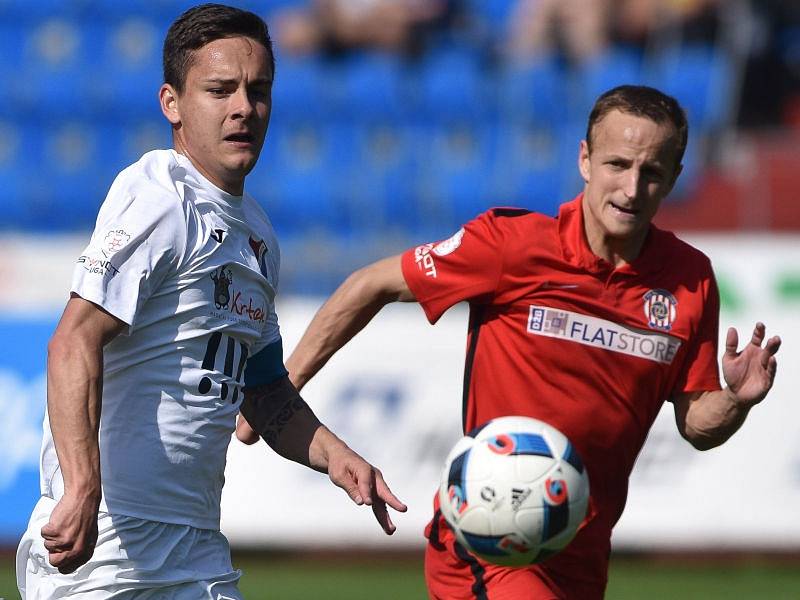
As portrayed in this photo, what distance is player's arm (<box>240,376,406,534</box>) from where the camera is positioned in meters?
4.08

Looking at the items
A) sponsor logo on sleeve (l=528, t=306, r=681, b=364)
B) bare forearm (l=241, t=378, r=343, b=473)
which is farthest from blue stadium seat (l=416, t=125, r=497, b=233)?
bare forearm (l=241, t=378, r=343, b=473)

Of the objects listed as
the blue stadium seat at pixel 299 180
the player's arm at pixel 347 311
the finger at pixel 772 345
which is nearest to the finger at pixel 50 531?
the player's arm at pixel 347 311

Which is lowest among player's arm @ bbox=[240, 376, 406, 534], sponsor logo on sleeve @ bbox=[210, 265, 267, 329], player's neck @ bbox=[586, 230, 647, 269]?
player's arm @ bbox=[240, 376, 406, 534]

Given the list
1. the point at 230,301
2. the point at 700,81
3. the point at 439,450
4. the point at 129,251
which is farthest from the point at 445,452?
the point at 129,251

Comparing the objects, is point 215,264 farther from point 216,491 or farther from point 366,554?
point 366,554

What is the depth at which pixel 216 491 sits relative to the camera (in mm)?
3957

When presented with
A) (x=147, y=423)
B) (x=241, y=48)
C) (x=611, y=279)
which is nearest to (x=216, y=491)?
(x=147, y=423)

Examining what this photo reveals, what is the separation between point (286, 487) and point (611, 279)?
5.77 meters

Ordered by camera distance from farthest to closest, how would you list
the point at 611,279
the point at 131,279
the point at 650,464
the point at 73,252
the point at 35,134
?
the point at 35,134 → the point at 73,252 → the point at 650,464 → the point at 611,279 → the point at 131,279

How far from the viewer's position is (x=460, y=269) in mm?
4812

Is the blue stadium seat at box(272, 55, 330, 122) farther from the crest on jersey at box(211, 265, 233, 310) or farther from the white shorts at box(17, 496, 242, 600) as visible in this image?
the white shorts at box(17, 496, 242, 600)

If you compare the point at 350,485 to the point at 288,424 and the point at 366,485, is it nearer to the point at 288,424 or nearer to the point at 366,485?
the point at 366,485

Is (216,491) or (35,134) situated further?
(35,134)

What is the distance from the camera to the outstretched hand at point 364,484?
4047mm
